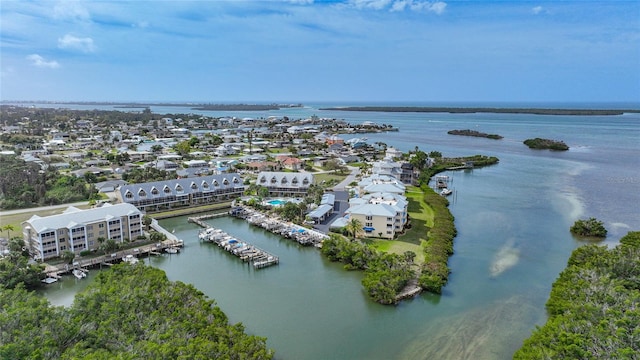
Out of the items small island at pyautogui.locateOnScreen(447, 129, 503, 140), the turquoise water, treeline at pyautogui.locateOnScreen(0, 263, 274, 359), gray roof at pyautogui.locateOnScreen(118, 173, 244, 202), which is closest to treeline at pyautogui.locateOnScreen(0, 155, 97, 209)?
gray roof at pyautogui.locateOnScreen(118, 173, 244, 202)

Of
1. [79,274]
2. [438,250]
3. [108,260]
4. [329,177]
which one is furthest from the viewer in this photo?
[329,177]

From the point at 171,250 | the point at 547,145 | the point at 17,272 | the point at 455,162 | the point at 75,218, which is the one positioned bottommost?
the point at 171,250

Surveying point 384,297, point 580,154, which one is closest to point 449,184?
point 384,297

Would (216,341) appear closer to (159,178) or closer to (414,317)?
(414,317)

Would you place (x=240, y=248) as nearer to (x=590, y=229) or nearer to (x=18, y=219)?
(x=18, y=219)

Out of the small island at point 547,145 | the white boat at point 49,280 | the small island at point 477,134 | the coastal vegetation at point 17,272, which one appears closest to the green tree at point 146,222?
the coastal vegetation at point 17,272

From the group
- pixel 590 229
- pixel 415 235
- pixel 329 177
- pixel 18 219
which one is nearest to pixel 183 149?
pixel 329 177

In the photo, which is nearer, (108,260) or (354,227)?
(108,260)
